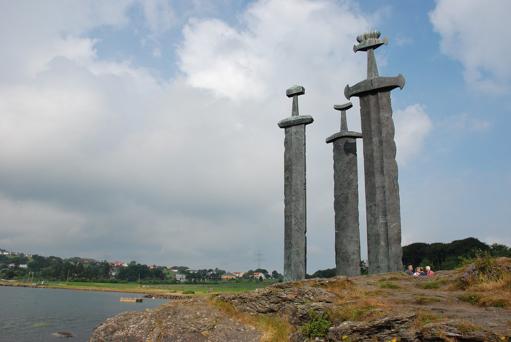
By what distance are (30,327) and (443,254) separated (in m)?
54.0

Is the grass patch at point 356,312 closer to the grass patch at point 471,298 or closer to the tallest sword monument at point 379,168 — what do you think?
the grass patch at point 471,298

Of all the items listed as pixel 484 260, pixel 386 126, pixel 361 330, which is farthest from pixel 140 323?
pixel 386 126

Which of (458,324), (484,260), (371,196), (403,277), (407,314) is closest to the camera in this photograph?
(458,324)

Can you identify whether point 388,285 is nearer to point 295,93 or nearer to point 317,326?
point 317,326

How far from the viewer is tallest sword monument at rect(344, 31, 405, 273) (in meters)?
17.2

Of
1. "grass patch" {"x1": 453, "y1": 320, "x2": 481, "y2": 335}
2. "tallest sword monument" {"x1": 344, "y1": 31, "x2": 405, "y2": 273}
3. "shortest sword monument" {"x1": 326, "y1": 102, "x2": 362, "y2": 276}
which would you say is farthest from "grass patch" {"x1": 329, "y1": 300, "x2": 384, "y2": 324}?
"shortest sword monument" {"x1": 326, "y1": 102, "x2": 362, "y2": 276}

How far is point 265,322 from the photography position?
12.8 metres

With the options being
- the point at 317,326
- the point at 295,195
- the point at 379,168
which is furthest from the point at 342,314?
the point at 295,195

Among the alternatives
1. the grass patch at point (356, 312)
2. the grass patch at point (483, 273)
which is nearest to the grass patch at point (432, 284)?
the grass patch at point (483, 273)

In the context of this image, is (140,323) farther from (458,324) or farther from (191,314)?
(458,324)

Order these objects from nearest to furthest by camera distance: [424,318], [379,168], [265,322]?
[424,318], [265,322], [379,168]

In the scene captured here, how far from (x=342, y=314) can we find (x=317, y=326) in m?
0.65

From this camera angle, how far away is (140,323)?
13.7 metres

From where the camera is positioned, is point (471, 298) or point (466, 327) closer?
point (466, 327)
